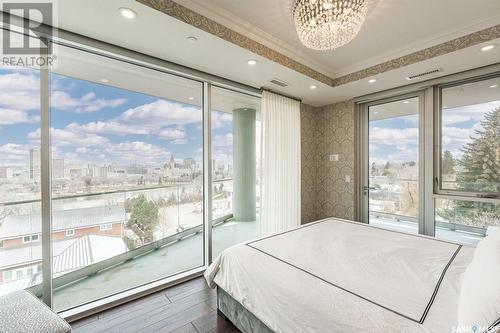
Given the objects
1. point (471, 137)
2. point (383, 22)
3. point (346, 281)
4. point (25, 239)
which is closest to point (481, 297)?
point (346, 281)

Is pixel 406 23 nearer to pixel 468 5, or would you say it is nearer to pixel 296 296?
pixel 468 5

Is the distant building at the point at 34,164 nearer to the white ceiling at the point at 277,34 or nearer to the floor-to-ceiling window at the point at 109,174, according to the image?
the floor-to-ceiling window at the point at 109,174

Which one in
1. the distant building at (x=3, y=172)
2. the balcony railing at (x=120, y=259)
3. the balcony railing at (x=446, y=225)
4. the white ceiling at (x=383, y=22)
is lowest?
the balcony railing at (x=120, y=259)

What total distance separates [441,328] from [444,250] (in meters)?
1.19

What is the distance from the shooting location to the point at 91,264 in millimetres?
2346

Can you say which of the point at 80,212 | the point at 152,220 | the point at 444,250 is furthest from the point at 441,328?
the point at 80,212

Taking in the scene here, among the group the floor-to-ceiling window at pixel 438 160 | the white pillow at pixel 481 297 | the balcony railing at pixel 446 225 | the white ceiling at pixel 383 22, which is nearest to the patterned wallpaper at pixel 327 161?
the floor-to-ceiling window at pixel 438 160

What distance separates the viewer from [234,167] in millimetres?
3354

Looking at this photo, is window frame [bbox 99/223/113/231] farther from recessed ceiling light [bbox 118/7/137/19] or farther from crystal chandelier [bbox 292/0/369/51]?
crystal chandelier [bbox 292/0/369/51]

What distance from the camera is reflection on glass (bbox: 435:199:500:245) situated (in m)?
2.60

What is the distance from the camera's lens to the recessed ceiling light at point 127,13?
5.23 feet

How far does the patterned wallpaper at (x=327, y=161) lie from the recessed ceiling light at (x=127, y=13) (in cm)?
290

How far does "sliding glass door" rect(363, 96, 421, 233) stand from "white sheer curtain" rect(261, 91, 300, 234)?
1.19 m

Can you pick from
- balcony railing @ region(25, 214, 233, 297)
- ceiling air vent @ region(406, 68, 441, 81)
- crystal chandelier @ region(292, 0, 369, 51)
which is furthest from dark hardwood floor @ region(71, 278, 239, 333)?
ceiling air vent @ region(406, 68, 441, 81)
